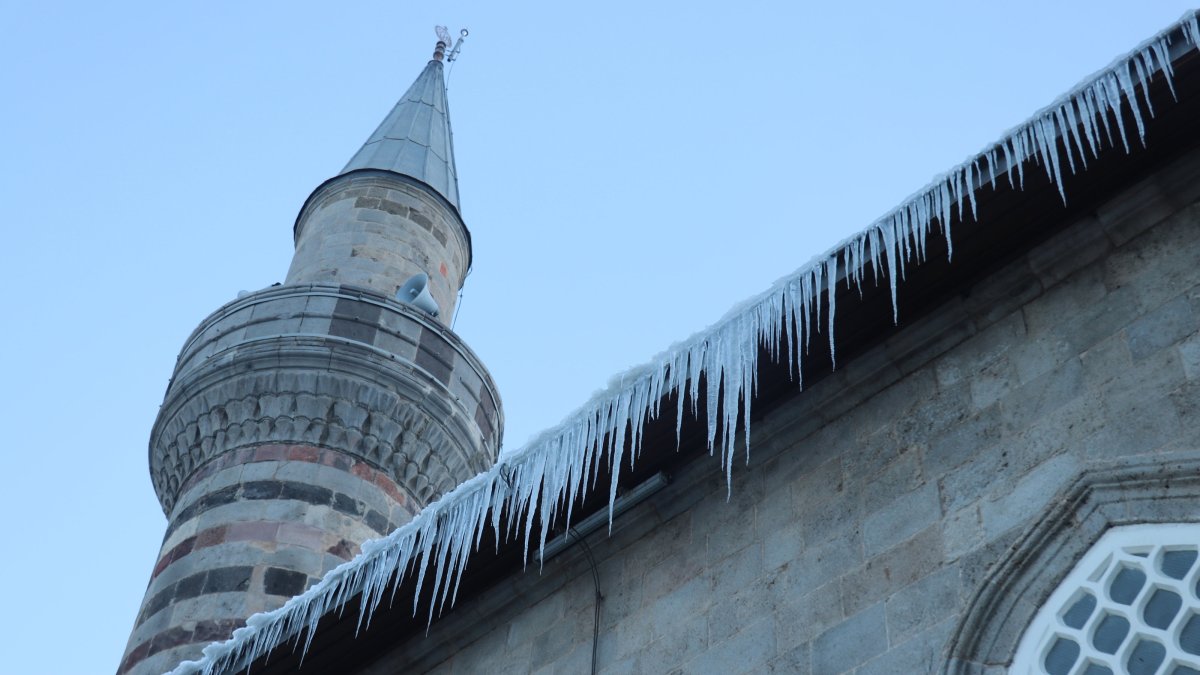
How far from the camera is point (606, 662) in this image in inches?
283

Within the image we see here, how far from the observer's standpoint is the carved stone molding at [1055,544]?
5.53 meters

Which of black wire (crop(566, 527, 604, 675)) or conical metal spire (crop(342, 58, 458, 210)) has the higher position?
conical metal spire (crop(342, 58, 458, 210))

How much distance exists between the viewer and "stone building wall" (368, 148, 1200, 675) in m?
5.71

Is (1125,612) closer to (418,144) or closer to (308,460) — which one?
(308,460)

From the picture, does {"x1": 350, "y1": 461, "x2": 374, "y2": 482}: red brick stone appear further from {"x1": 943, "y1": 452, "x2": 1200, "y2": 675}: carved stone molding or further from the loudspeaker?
{"x1": 943, "y1": 452, "x2": 1200, "y2": 675}: carved stone molding

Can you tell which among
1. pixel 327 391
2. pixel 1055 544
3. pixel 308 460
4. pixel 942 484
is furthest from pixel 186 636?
pixel 1055 544

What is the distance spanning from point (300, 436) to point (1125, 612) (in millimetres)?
9093

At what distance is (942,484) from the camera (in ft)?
20.4

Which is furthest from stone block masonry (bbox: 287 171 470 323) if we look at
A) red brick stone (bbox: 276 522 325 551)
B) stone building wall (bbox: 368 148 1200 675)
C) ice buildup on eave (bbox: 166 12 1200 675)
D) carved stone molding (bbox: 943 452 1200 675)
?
carved stone molding (bbox: 943 452 1200 675)

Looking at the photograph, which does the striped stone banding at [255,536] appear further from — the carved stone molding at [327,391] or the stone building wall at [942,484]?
the stone building wall at [942,484]

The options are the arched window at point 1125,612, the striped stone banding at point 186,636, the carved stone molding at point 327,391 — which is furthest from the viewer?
the carved stone molding at point 327,391

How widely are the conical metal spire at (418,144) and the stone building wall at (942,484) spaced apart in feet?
31.6

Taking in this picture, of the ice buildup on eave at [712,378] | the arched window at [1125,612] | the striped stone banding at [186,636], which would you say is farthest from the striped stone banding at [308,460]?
the arched window at [1125,612]

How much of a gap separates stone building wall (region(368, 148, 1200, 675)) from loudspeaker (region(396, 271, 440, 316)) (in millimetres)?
7337
